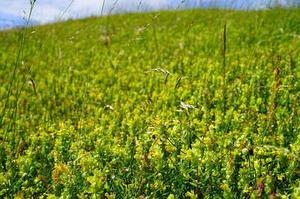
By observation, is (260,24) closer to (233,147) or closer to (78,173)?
(233,147)

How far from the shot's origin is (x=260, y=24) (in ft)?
34.5

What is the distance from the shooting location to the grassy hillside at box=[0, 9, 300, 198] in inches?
128

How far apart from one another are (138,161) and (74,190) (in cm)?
60

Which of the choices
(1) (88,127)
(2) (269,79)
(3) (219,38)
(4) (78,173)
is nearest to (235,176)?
(4) (78,173)

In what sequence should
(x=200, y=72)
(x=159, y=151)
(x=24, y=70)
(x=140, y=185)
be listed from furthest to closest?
(x=24, y=70), (x=200, y=72), (x=159, y=151), (x=140, y=185)

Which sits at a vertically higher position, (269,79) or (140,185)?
(269,79)

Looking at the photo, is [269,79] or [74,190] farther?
[269,79]

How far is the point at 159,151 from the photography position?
11.0 feet

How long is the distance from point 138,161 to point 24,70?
6261 millimetres

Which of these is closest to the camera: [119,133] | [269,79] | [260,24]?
[119,133]

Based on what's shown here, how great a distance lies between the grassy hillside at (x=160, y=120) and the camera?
10.6ft

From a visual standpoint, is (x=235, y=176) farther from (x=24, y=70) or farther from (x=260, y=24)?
(x=260, y=24)

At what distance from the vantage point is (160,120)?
12.2 feet

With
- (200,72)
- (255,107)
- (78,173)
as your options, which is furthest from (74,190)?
(200,72)
